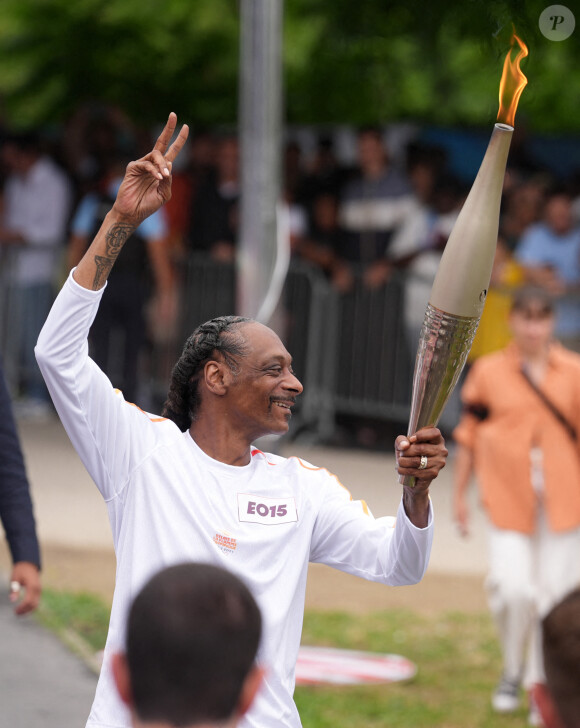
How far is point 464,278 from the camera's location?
11.0 feet

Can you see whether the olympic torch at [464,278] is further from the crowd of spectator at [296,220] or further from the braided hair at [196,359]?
the crowd of spectator at [296,220]

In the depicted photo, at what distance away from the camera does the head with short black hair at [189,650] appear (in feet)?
7.66

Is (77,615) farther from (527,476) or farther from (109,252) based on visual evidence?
(109,252)

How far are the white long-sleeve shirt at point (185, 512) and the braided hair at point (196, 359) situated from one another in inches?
6.5

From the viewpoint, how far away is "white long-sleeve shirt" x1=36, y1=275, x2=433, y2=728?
359 cm

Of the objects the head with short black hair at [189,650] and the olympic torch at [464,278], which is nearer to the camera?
the head with short black hair at [189,650]

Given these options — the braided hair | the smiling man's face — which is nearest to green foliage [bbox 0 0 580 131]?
the braided hair

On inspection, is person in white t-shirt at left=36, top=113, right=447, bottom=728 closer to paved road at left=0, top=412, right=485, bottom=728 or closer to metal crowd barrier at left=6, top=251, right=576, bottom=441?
paved road at left=0, top=412, right=485, bottom=728

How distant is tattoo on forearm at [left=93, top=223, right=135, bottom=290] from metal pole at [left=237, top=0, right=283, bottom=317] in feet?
11.3

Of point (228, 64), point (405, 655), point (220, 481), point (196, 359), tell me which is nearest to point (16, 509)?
point (196, 359)

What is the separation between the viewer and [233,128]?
15.0m

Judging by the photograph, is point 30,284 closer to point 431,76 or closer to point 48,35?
point 48,35

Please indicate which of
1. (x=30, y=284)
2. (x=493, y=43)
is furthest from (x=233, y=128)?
(x=493, y=43)

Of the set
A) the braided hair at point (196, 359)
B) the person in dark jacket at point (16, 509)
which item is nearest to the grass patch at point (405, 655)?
the person in dark jacket at point (16, 509)
